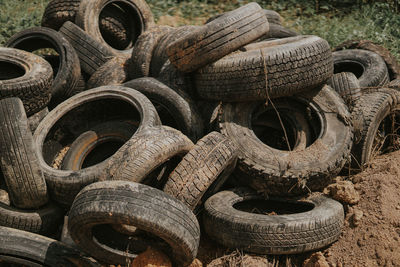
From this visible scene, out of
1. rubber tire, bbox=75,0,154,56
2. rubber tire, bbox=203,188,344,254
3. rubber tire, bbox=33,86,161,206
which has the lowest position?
rubber tire, bbox=203,188,344,254

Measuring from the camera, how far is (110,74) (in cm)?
639

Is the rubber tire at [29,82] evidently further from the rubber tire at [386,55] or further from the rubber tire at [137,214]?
the rubber tire at [386,55]

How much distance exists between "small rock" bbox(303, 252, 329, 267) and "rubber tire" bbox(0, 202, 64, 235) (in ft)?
9.12

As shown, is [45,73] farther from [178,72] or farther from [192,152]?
[192,152]

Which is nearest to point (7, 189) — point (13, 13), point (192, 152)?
point (192, 152)

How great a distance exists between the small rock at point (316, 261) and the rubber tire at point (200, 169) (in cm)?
127

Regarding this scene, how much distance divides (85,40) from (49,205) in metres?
2.99

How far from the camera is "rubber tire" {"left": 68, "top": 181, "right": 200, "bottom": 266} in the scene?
3.77 m

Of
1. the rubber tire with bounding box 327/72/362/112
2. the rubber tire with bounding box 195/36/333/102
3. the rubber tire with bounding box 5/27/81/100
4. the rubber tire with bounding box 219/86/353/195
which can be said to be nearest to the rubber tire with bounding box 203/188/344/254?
the rubber tire with bounding box 219/86/353/195

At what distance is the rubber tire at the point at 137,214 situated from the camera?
3770 mm

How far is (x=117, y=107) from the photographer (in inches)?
236

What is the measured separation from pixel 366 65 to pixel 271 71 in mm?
2539

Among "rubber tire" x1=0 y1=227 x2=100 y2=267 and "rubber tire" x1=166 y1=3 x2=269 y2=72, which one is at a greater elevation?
"rubber tire" x1=166 y1=3 x2=269 y2=72

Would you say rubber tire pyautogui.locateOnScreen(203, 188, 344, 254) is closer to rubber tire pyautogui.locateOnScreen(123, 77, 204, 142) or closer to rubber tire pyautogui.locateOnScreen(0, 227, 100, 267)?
rubber tire pyautogui.locateOnScreen(123, 77, 204, 142)
